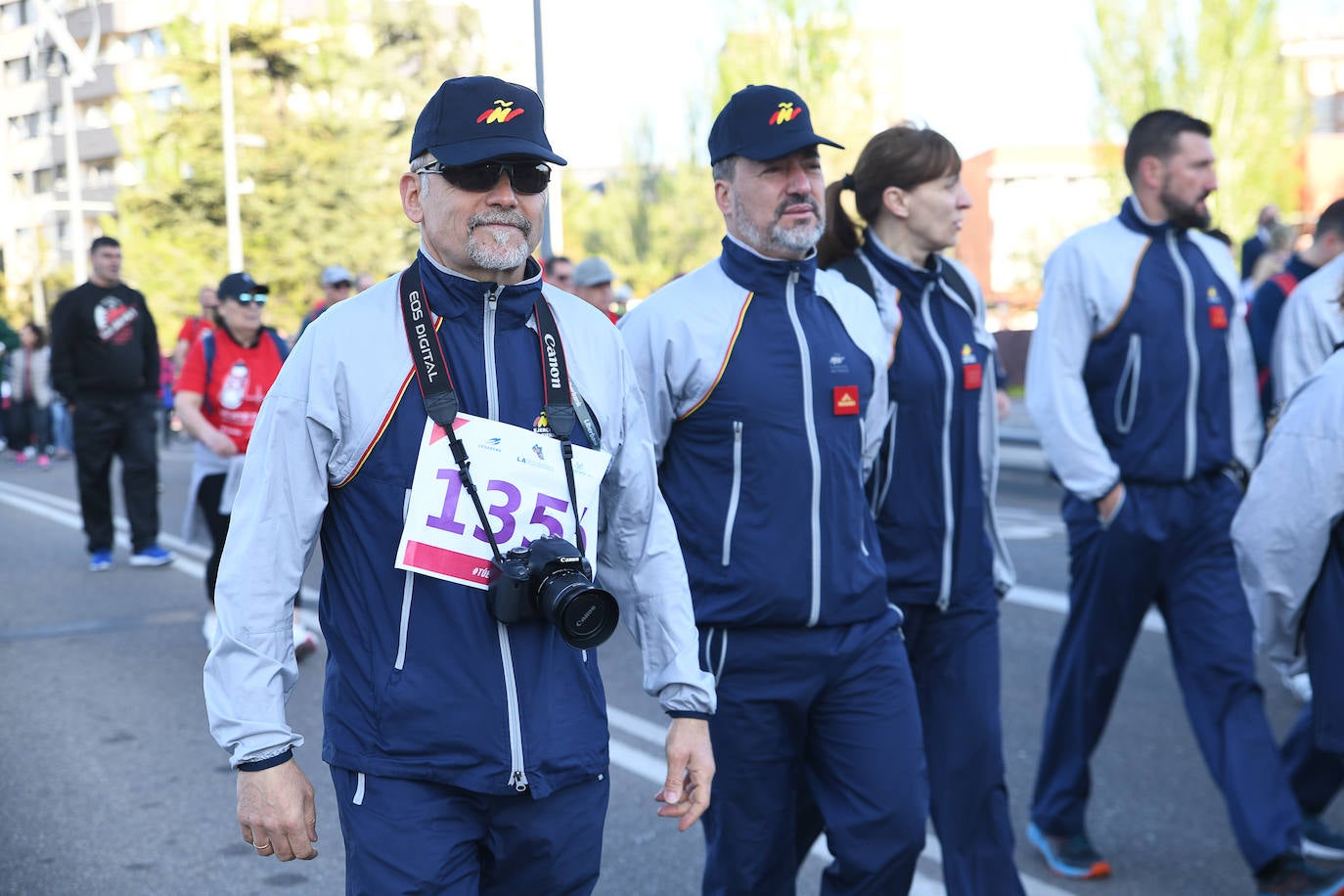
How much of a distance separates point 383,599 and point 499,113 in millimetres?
836

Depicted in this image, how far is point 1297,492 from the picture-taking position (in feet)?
12.1

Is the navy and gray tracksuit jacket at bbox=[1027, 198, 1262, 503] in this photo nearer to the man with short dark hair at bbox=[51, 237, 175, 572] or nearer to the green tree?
the man with short dark hair at bbox=[51, 237, 175, 572]

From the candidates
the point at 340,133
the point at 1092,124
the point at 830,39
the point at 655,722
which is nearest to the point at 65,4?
the point at 340,133

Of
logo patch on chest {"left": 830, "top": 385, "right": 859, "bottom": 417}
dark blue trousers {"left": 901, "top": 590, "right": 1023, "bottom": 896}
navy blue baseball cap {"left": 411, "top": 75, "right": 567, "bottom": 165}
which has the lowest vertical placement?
dark blue trousers {"left": 901, "top": 590, "right": 1023, "bottom": 896}

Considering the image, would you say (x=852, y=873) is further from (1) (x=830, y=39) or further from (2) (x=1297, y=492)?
(1) (x=830, y=39)

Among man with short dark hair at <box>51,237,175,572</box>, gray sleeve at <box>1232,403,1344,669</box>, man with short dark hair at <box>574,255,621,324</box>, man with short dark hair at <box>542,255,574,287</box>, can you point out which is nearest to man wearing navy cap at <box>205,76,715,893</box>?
gray sleeve at <box>1232,403,1344,669</box>

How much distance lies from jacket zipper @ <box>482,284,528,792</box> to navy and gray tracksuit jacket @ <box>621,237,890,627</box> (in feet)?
3.20

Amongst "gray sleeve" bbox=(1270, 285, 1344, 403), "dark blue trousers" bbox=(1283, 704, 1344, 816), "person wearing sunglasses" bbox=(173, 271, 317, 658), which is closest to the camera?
"dark blue trousers" bbox=(1283, 704, 1344, 816)

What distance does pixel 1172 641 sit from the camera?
15.9 ft

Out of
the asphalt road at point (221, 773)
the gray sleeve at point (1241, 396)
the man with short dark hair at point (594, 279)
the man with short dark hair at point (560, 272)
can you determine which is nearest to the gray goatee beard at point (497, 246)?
the asphalt road at point (221, 773)

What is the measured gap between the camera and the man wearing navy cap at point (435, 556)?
2596 mm

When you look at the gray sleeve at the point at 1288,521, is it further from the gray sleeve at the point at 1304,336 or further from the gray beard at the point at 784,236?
the gray sleeve at the point at 1304,336

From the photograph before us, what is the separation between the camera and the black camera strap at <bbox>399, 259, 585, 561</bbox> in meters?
2.64

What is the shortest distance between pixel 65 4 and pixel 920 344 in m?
87.2
